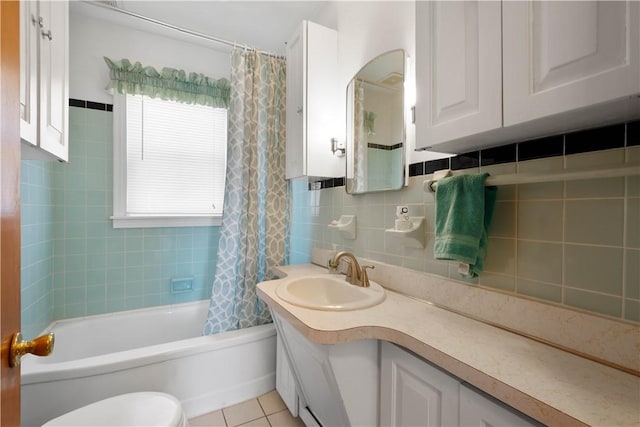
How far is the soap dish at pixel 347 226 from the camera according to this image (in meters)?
1.63

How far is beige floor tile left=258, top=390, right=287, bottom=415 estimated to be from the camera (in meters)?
1.66

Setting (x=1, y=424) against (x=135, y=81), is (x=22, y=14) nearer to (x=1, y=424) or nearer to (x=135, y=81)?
(x=1, y=424)

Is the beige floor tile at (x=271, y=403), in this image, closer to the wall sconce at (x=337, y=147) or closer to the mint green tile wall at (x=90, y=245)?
the mint green tile wall at (x=90, y=245)

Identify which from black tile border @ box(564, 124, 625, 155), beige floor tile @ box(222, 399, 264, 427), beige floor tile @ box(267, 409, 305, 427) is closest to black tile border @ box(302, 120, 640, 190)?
black tile border @ box(564, 124, 625, 155)

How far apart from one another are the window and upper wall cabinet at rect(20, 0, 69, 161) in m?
0.91

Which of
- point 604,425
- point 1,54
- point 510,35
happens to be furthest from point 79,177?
point 604,425

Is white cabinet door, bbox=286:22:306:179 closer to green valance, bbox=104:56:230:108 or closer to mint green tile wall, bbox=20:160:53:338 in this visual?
green valance, bbox=104:56:230:108

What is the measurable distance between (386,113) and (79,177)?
2193 millimetres

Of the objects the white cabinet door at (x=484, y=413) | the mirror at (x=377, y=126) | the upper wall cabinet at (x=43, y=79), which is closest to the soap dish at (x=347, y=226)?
the mirror at (x=377, y=126)

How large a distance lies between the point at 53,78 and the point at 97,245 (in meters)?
1.38

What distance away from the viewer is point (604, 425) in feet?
1.59

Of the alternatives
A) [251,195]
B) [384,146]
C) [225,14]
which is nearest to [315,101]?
[384,146]

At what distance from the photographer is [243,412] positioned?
164 cm

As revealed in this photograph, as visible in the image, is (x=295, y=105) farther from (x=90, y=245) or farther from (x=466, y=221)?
(x=90, y=245)
